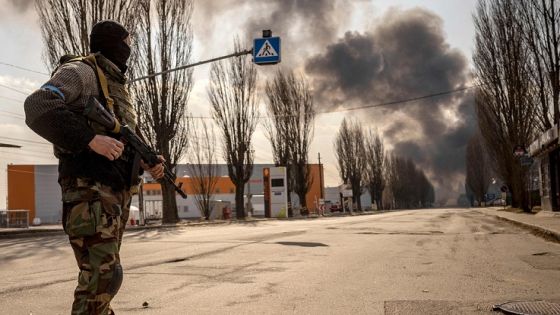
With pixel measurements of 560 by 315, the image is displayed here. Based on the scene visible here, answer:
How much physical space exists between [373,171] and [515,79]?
5830 centimetres

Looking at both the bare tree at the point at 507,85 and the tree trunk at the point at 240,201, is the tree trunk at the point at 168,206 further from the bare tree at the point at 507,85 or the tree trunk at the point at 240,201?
the bare tree at the point at 507,85

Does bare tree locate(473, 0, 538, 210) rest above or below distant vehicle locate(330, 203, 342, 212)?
above

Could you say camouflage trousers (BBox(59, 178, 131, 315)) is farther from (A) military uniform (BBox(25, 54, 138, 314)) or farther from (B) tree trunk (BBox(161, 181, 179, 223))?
(B) tree trunk (BBox(161, 181, 179, 223))

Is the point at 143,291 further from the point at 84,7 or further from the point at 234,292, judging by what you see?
the point at 84,7

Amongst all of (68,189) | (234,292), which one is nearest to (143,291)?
(234,292)

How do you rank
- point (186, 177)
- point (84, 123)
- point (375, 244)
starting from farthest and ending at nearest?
1. point (186, 177)
2. point (375, 244)
3. point (84, 123)

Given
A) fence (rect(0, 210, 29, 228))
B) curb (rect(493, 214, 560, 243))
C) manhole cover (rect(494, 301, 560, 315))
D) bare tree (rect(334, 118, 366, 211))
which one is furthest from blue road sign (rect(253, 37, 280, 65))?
bare tree (rect(334, 118, 366, 211))

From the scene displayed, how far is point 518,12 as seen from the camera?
1037 inches

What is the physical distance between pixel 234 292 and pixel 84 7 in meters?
23.3

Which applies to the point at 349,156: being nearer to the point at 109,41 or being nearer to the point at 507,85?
the point at 507,85

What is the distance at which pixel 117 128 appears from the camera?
2.68 meters

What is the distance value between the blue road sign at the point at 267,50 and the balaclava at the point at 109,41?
48.8 ft

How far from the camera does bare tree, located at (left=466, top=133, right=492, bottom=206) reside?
85.8 metres

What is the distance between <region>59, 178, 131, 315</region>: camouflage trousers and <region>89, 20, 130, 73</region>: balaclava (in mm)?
722
